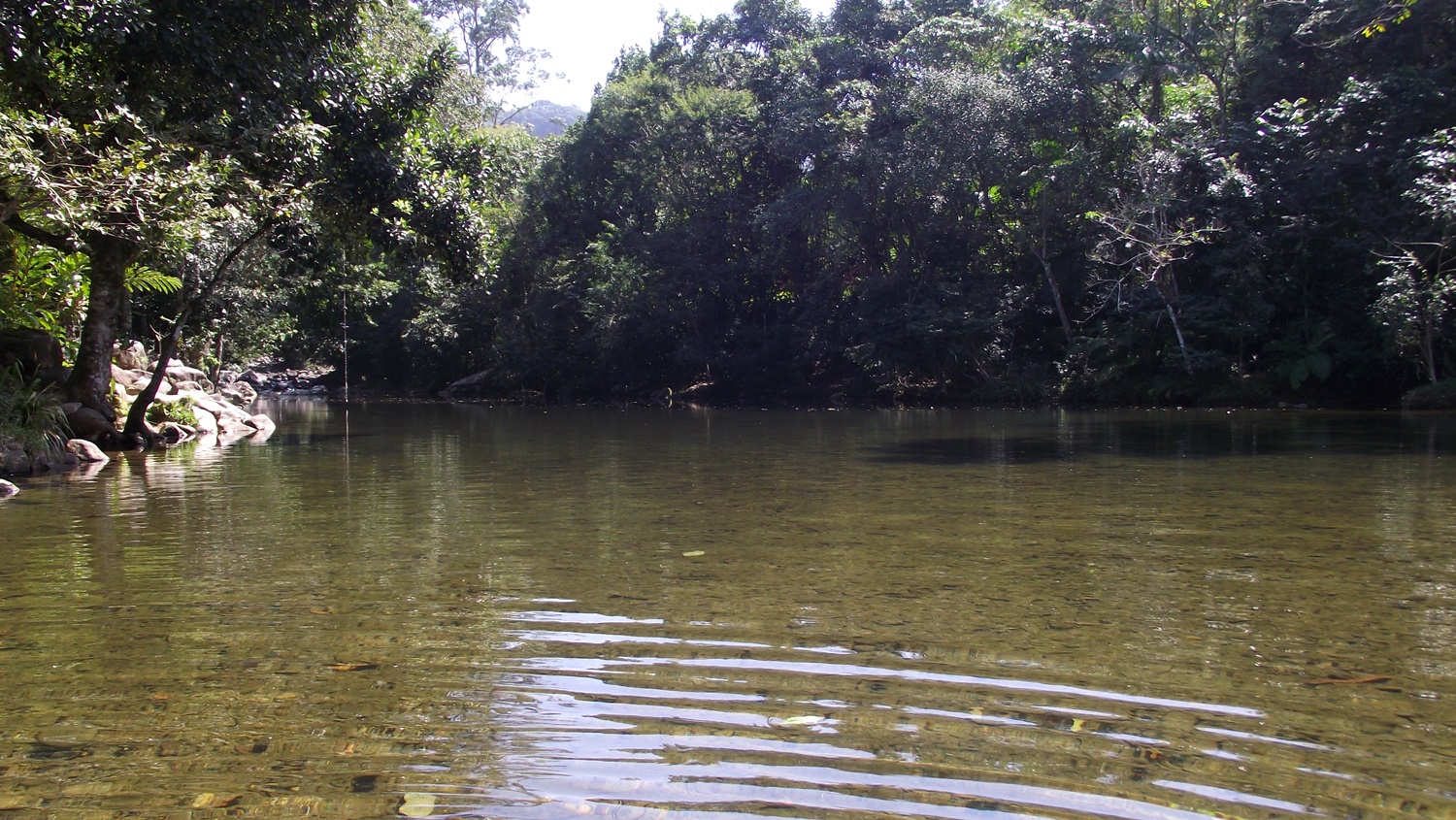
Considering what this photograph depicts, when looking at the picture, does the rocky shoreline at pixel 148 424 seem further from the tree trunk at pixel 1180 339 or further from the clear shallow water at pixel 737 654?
the tree trunk at pixel 1180 339

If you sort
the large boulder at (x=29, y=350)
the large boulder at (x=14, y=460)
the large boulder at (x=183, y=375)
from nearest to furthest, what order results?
the large boulder at (x=14, y=460) < the large boulder at (x=29, y=350) < the large boulder at (x=183, y=375)

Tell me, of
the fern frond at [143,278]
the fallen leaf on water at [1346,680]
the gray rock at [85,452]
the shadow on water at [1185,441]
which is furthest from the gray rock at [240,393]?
the fallen leaf on water at [1346,680]

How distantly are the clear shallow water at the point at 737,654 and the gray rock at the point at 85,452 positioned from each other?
4.39 metres

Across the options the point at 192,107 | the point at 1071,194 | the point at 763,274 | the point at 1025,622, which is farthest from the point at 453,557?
the point at 763,274

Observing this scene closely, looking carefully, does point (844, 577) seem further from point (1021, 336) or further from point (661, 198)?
point (661, 198)

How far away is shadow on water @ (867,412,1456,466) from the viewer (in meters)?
12.6

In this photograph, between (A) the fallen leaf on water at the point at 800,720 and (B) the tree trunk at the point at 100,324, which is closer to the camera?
(A) the fallen leaf on water at the point at 800,720

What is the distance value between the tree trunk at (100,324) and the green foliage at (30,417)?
2.49 ft

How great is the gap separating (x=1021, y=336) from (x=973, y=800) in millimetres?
30212

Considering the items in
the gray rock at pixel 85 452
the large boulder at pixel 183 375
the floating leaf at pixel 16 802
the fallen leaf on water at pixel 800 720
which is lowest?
the floating leaf at pixel 16 802

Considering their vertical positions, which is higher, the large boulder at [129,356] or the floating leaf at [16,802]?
the large boulder at [129,356]

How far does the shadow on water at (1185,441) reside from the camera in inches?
495

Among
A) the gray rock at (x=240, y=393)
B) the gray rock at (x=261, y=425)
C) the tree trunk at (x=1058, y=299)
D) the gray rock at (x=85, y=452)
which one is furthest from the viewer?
the gray rock at (x=240, y=393)

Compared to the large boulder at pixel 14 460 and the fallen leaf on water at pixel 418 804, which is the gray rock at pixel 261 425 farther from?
the fallen leaf on water at pixel 418 804
